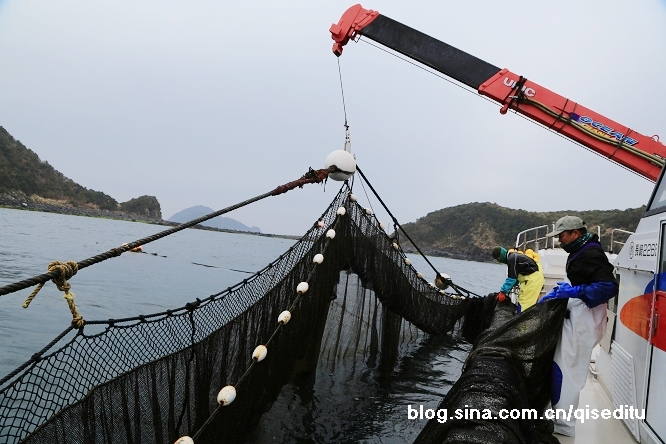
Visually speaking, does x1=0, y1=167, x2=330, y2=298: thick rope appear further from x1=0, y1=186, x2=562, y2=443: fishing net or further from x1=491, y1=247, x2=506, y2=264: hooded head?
x1=491, y1=247, x2=506, y2=264: hooded head

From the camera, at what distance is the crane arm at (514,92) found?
699cm

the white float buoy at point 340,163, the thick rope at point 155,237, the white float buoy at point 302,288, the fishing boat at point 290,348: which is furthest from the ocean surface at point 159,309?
the white float buoy at point 340,163

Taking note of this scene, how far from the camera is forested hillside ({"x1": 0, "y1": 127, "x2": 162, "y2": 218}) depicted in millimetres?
75125

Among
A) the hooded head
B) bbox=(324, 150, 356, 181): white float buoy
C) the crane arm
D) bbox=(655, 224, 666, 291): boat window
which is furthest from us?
the crane arm

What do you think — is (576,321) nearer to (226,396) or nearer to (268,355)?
(268,355)

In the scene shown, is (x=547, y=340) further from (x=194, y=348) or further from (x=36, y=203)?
(x=36, y=203)

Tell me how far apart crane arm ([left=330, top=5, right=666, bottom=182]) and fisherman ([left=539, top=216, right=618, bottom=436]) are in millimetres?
4693

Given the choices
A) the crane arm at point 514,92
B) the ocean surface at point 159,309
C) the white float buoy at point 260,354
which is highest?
the crane arm at point 514,92

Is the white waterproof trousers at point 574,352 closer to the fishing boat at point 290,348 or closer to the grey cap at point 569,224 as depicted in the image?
the fishing boat at point 290,348

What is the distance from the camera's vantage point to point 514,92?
7816 mm

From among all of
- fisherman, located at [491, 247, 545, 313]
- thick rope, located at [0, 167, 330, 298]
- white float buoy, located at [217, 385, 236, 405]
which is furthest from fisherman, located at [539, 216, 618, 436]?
fisherman, located at [491, 247, 545, 313]

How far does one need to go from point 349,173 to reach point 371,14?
5.43m

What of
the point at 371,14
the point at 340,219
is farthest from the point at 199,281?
the point at 340,219

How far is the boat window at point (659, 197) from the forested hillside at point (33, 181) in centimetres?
9291
